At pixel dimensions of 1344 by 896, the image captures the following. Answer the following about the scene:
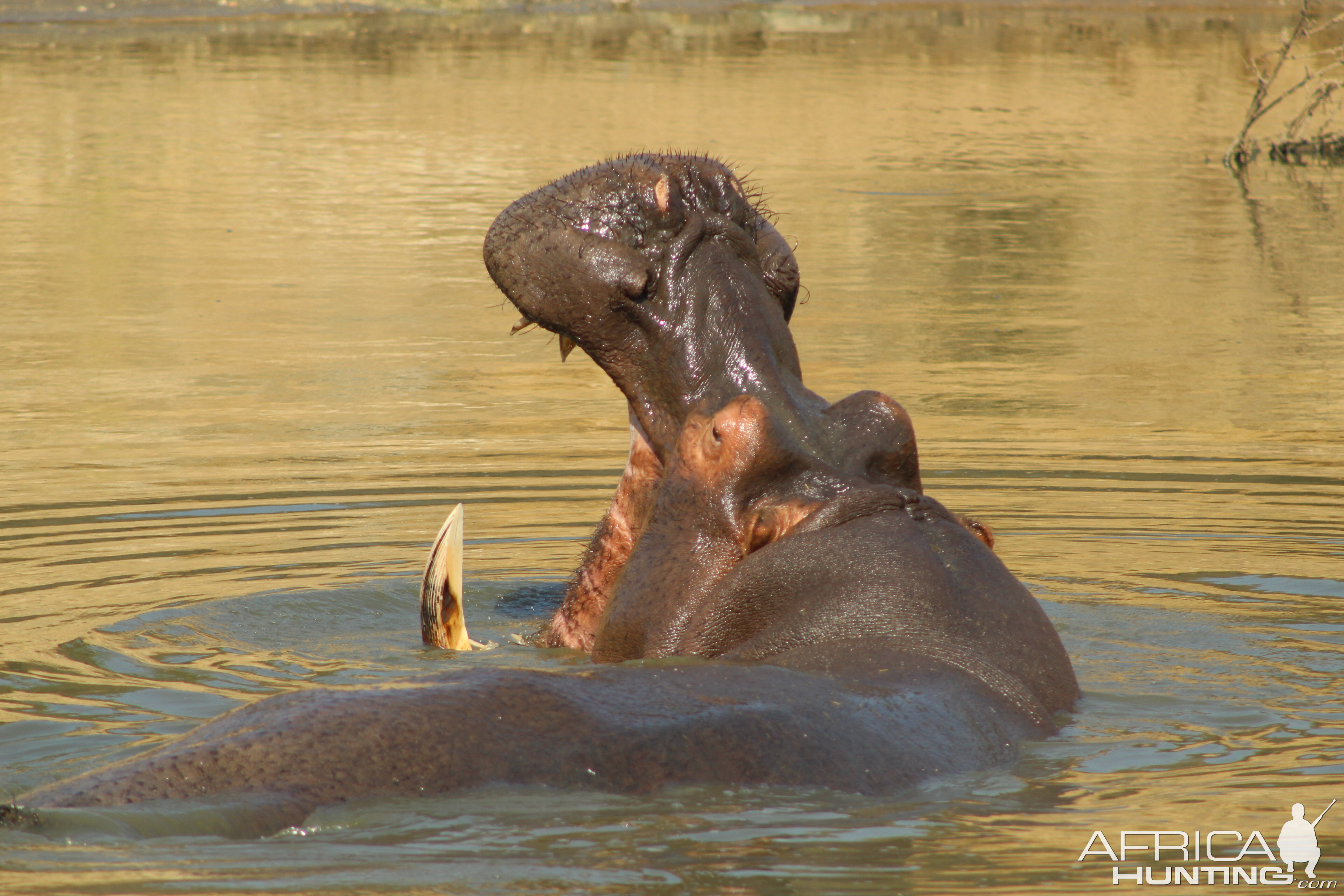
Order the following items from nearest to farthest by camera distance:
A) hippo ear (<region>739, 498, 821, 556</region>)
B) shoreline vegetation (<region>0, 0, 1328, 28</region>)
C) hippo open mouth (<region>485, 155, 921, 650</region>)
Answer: hippo ear (<region>739, 498, 821, 556</region>) → hippo open mouth (<region>485, 155, 921, 650</region>) → shoreline vegetation (<region>0, 0, 1328, 28</region>)

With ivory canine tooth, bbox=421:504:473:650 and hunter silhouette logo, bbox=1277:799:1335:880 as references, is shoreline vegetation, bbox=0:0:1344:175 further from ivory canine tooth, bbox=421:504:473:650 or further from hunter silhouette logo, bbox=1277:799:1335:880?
hunter silhouette logo, bbox=1277:799:1335:880

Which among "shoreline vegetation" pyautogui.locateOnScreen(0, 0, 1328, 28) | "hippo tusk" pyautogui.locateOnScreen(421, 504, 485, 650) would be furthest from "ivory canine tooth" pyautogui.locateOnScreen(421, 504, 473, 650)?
"shoreline vegetation" pyautogui.locateOnScreen(0, 0, 1328, 28)

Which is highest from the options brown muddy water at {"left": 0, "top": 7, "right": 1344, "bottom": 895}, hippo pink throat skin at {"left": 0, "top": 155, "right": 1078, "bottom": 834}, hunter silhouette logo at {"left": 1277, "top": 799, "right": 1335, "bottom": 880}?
hippo pink throat skin at {"left": 0, "top": 155, "right": 1078, "bottom": 834}

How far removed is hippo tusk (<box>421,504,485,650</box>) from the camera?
4914 mm

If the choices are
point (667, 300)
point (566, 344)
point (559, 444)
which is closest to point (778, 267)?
point (667, 300)

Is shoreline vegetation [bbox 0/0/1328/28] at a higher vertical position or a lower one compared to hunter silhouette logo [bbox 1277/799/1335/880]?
higher

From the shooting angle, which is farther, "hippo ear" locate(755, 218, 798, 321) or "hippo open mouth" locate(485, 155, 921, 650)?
"hippo ear" locate(755, 218, 798, 321)

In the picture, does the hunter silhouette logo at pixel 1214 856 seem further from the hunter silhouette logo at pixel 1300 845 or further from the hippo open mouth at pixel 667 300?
the hippo open mouth at pixel 667 300

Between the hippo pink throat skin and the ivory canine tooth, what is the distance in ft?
0.90

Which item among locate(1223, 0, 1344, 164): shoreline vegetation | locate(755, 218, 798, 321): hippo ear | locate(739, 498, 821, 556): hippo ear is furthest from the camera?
locate(1223, 0, 1344, 164): shoreline vegetation

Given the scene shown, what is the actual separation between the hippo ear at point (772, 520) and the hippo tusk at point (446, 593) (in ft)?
2.66

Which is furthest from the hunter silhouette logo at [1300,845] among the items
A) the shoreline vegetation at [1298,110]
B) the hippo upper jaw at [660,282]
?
the shoreline vegetation at [1298,110]

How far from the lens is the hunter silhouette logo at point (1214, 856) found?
3.43m

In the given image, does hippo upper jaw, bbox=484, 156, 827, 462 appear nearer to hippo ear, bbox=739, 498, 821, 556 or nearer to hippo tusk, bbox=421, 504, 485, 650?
hippo ear, bbox=739, 498, 821, 556
